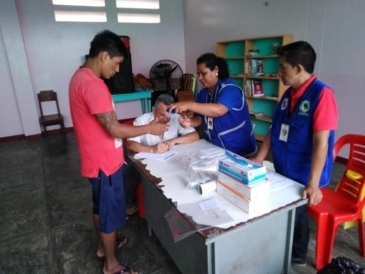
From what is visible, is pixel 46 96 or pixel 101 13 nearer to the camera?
pixel 46 96

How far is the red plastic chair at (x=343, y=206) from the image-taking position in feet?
4.76

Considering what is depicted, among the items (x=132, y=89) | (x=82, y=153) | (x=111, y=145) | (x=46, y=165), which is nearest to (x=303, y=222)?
(x=111, y=145)

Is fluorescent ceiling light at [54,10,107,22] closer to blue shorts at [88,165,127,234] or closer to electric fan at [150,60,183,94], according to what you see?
electric fan at [150,60,183,94]

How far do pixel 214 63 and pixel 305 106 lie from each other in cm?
75

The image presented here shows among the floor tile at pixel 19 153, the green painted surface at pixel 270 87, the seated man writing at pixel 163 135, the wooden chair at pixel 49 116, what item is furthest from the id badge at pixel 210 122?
the wooden chair at pixel 49 116

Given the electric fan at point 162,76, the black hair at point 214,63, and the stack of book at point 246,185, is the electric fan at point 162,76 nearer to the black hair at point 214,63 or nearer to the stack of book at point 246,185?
the black hair at point 214,63

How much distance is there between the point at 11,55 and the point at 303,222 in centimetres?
505

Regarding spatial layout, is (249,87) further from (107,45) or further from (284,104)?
(107,45)

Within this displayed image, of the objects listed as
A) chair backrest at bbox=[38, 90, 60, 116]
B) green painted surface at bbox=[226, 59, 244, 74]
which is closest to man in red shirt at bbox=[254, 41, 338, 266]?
green painted surface at bbox=[226, 59, 244, 74]

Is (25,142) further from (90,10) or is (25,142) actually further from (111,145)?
(111,145)

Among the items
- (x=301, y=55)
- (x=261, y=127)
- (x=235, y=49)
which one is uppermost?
(x=235, y=49)

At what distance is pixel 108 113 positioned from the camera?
1264 mm

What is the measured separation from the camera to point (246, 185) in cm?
102

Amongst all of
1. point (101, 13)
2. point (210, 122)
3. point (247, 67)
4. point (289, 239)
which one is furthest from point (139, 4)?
point (289, 239)
